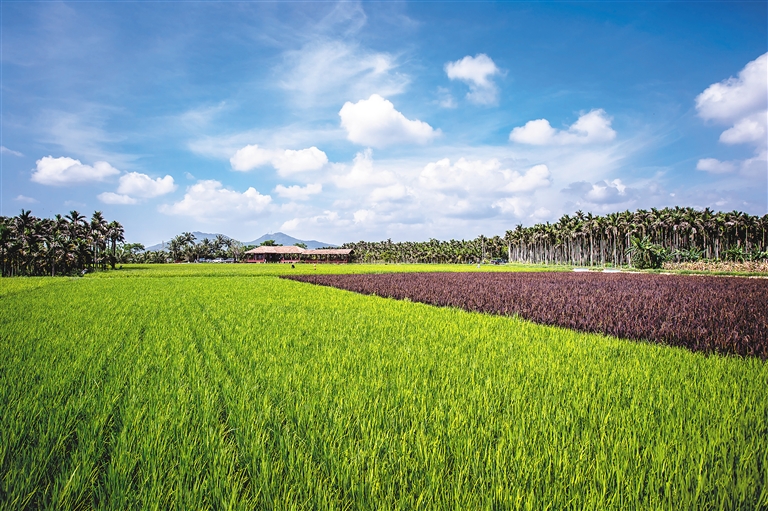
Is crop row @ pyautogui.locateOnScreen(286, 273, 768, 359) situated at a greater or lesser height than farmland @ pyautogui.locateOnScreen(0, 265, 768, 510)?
lesser

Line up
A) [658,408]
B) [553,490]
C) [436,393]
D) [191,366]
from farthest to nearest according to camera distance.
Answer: [191,366], [436,393], [658,408], [553,490]

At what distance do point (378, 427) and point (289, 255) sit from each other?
90206 mm

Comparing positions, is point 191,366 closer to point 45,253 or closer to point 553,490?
point 553,490

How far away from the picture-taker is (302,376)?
171 inches

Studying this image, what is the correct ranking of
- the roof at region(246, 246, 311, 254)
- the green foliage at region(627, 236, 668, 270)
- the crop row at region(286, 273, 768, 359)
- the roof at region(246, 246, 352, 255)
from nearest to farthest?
the crop row at region(286, 273, 768, 359) → the green foliage at region(627, 236, 668, 270) → the roof at region(246, 246, 311, 254) → the roof at region(246, 246, 352, 255)

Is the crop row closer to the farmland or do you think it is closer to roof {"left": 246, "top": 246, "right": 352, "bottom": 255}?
the farmland

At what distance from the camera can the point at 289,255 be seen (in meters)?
90.2

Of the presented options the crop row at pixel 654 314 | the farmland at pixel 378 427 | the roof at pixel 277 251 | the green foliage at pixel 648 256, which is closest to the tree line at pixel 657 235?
the green foliage at pixel 648 256

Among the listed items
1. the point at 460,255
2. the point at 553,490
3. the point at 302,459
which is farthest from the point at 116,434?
the point at 460,255

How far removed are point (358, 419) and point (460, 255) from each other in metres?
119

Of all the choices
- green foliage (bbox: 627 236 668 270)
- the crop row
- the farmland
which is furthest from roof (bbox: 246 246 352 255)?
the farmland

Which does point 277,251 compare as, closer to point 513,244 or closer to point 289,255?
point 289,255

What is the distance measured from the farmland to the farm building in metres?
85.0

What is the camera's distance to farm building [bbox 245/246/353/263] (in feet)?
295
